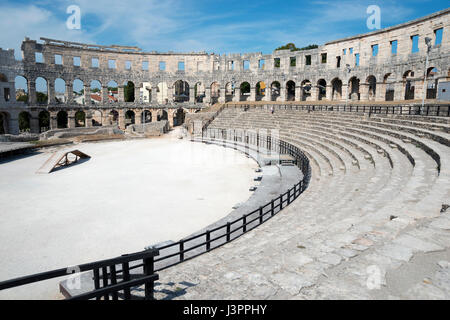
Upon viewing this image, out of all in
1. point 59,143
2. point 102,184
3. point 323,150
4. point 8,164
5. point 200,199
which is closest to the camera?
point 200,199

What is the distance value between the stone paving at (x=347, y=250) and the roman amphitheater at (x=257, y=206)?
3 cm

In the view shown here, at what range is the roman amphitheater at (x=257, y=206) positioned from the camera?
4.65 meters

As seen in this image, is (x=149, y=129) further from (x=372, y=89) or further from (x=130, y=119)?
(x=372, y=89)

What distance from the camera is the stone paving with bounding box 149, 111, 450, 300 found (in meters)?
4.25

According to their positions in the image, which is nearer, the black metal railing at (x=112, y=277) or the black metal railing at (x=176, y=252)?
the black metal railing at (x=112, y=277)

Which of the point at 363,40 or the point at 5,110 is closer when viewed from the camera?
the point at 363,40

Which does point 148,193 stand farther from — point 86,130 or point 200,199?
point 86,130

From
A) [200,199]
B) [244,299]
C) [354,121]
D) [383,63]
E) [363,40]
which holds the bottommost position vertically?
[200,199]

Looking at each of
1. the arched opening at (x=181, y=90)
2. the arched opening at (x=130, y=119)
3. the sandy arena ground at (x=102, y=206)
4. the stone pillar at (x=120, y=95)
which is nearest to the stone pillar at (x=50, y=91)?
the stone pillar at (x=120, y=95)

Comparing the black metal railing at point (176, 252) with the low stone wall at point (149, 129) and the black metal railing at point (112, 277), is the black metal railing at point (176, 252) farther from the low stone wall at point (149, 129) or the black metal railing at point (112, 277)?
the low stone wall at point (149, 129)

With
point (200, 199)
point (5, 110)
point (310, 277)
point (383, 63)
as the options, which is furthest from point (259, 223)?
point (5, 110)

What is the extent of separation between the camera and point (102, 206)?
13.0 meters

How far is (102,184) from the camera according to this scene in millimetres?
16562
